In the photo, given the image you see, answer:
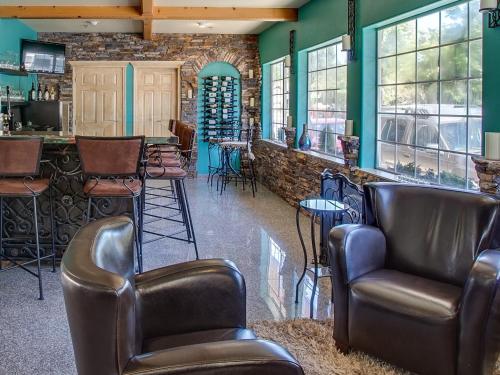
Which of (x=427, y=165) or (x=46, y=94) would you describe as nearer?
(x=427, y=165)

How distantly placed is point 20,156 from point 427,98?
3.14 m

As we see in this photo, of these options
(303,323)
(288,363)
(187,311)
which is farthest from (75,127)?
(288,363)

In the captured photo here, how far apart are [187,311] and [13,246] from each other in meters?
2.78

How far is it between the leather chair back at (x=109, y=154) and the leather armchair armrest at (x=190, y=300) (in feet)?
5.66

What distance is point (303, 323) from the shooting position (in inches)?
123

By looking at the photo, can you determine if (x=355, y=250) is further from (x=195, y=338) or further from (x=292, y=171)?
(x=292, y=171)

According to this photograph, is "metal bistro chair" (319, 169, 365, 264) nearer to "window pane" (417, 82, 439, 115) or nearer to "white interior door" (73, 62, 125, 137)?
"window pane" (417, 82, 439, 115)

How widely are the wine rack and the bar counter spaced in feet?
19.8

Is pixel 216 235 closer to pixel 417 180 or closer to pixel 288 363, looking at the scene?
pixel 417 180

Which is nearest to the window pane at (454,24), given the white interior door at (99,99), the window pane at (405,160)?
the window pane at (405,160)

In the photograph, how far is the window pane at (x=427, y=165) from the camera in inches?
166

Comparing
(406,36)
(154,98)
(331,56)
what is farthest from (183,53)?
(406,36)

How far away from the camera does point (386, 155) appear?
5.05 m

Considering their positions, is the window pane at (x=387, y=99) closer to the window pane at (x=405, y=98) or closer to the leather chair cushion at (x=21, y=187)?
the window pane at (x=405, y=98)
